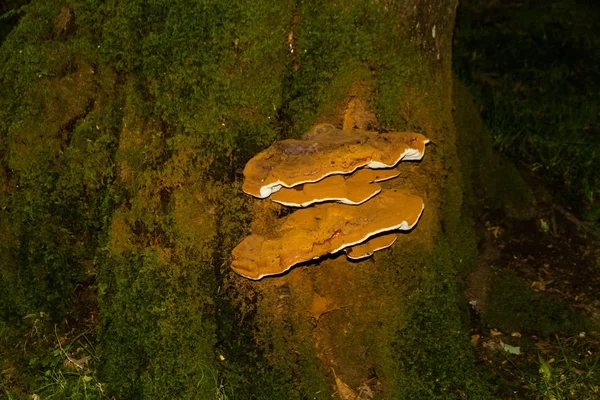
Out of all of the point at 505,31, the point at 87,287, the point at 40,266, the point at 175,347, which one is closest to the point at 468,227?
the point at 175,347

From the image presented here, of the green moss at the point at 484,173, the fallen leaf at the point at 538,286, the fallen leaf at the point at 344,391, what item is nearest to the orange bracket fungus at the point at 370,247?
the fallen leaf at the point at 344,391

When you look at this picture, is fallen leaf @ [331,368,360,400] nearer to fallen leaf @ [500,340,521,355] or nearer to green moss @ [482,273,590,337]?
fallen leaf @ [500,340,521,355]

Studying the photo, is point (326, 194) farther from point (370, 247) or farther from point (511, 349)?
point (511, 349)

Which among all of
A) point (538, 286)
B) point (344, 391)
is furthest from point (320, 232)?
point (538, 286)

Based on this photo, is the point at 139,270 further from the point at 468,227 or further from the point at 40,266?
the point at 468,227

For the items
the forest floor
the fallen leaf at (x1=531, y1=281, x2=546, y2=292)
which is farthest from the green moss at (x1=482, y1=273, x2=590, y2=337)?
the fallen leaf at (x1=531, y1=281, x2=546, y2=292)
